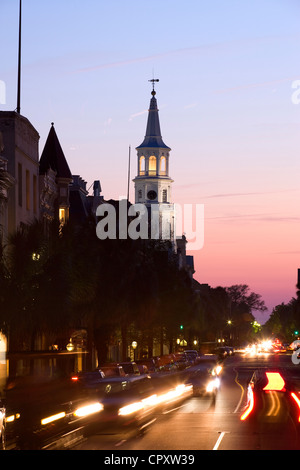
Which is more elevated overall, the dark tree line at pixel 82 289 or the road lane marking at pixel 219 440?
the dark tree line at pixel 82 289

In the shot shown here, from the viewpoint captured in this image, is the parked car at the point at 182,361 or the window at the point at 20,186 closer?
the window at the point at 20,186

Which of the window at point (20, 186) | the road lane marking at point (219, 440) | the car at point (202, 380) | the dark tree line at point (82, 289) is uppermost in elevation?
the window at point (20, 186)

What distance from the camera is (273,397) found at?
86.3 ft

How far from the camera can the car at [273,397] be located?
2617 centimetres

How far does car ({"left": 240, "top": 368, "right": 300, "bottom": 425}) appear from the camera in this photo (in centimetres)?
2617

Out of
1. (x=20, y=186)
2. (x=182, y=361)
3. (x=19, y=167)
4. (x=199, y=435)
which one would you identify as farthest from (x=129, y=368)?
(x=199, y=435)

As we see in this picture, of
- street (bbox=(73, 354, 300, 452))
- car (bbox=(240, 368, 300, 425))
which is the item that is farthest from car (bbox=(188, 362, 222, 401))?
car (bbox=(240, 368, 300, 425))

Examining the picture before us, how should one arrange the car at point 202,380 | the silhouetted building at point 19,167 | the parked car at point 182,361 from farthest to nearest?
the parked car at point 182,361 < the silhouetted building at point 19,167 < the car at point 202,380

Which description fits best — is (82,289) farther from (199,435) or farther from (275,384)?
(275,384)

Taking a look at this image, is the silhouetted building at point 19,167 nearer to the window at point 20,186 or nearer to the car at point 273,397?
the window at point 20,186

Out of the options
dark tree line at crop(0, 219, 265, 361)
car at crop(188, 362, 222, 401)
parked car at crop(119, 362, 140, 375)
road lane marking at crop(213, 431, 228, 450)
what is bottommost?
road lane marking at crop(213, 431, 228, 450)

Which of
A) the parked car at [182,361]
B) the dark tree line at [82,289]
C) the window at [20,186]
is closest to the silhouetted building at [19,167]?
the window at [20,186]

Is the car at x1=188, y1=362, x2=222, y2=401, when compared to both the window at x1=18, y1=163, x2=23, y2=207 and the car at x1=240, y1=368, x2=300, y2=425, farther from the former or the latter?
the window at x1=18, y1=163, x2=23, y2=207
